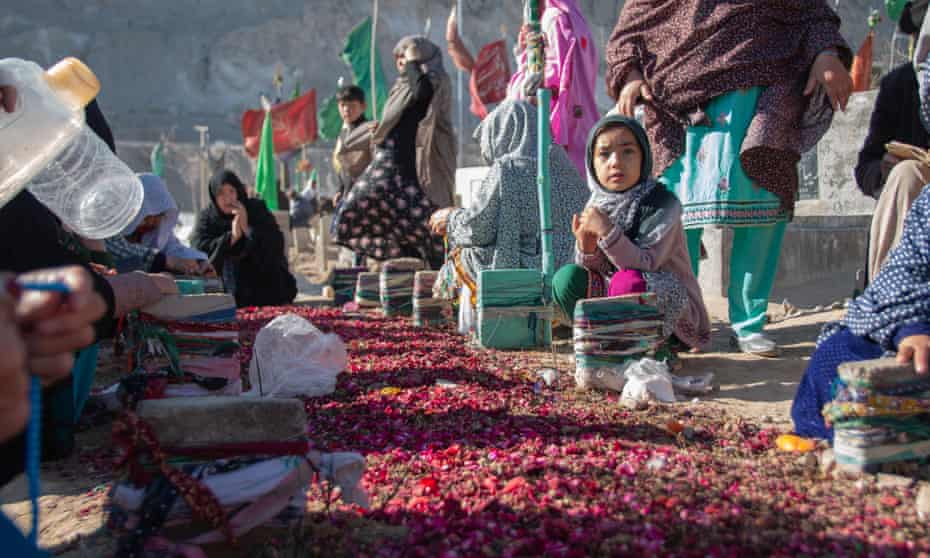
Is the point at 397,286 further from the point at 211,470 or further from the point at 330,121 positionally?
the point at 330,121

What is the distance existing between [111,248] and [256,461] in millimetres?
3210

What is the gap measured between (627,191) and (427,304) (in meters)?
2.06

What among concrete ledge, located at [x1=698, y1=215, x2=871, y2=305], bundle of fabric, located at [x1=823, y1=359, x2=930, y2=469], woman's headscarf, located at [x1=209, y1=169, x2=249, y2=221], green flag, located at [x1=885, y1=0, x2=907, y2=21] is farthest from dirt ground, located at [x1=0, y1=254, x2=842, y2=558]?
green flag, located at [x1=885, y1=0, x2=907, y2=21]

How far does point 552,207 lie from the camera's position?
4.58m

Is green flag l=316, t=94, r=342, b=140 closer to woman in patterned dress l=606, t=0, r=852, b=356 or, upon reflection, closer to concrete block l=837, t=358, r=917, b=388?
woman in patterned dress l=606, t=0, r=852, b=356

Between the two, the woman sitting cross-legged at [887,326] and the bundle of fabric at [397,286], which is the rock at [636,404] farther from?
the bundle of fabric at [397,286]

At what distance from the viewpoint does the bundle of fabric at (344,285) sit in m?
6.95

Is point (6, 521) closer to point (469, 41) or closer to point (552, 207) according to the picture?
point (552, 207)

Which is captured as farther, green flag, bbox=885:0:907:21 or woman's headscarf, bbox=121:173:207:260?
green flag, bbox=885:0:907:21

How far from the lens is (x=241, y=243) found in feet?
20.4

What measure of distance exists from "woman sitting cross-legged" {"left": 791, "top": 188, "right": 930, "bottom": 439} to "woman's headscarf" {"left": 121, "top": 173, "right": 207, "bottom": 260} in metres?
3.98

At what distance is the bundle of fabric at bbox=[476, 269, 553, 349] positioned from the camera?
Answer: 409 centimetres

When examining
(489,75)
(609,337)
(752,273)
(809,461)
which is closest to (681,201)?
(752,273)

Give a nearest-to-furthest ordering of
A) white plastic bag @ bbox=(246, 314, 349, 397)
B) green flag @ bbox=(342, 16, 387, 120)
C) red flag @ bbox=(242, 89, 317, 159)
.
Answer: white plastic bag @ bbox=(246, 314, 349, 397) → green flag @ bbox=(342, 16, 387, 120) → red flag @ bbox=(242, 89, 317, 159)
